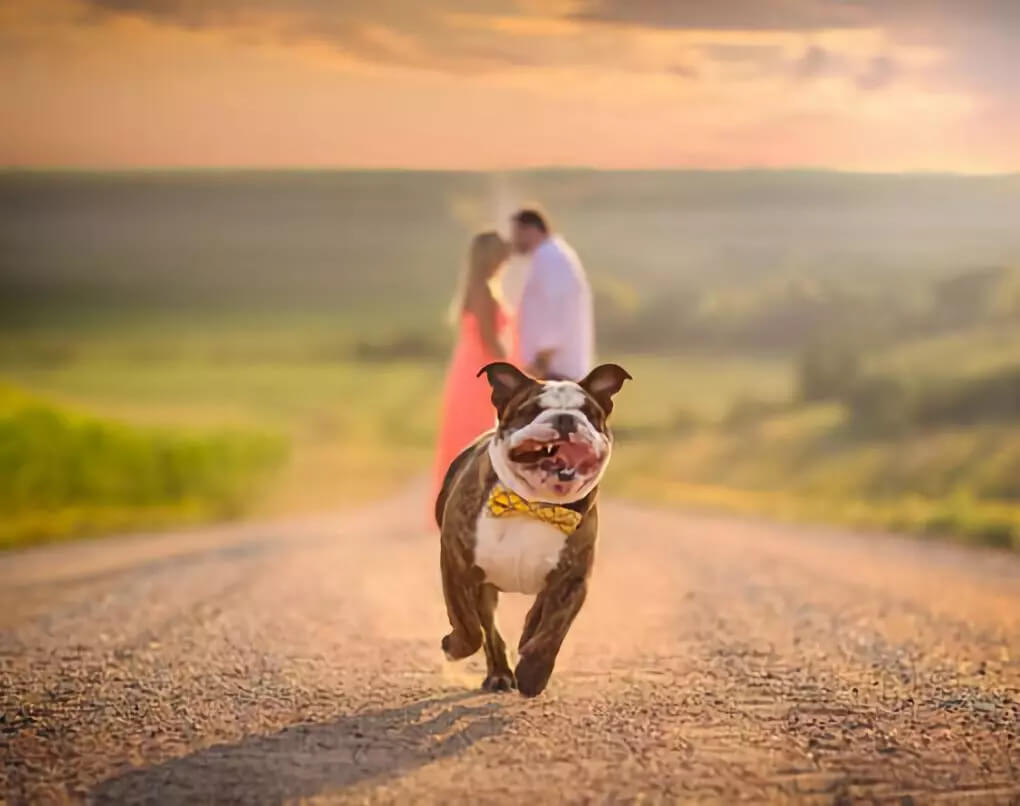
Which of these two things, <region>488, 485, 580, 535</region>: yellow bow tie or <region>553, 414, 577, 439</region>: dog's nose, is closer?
<region>553, 414, 577, 439</region>: dog's nose

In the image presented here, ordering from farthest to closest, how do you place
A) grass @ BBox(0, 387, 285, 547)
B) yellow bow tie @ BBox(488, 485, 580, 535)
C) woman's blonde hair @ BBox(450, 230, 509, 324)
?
grass @ BBox(0, 387, 285, 547), woman's blonde hair @ BBox(450, 230, 509, 324), yellow bow tie @ BBox(488, 485, 580, 535)

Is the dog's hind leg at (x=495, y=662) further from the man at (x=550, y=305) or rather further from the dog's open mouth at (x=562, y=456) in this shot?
the man at (x=550, y=305)

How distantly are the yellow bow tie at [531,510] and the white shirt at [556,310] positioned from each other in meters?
1.22

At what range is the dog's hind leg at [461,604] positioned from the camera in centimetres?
332

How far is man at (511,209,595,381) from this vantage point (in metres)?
4.41

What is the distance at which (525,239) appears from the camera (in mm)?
4453

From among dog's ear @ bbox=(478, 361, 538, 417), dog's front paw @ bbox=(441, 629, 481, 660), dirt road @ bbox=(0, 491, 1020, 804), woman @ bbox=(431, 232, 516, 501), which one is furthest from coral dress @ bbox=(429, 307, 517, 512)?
dog's ear @ bbox=(478, 361, 538, 417)

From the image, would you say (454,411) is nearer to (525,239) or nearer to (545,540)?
(525,239)

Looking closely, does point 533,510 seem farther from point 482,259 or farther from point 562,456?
point 482,259

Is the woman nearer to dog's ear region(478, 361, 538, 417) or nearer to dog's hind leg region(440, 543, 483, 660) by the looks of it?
dog's hind leg region(440, 543, 483, 660)

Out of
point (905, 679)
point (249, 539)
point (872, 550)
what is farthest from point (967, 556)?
point (249, 539)

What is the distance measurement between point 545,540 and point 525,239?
1476 millimetres

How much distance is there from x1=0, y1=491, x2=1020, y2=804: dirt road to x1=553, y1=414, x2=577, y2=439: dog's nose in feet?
2.15

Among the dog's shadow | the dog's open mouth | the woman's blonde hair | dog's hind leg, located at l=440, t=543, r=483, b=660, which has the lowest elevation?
the dog's shadow
